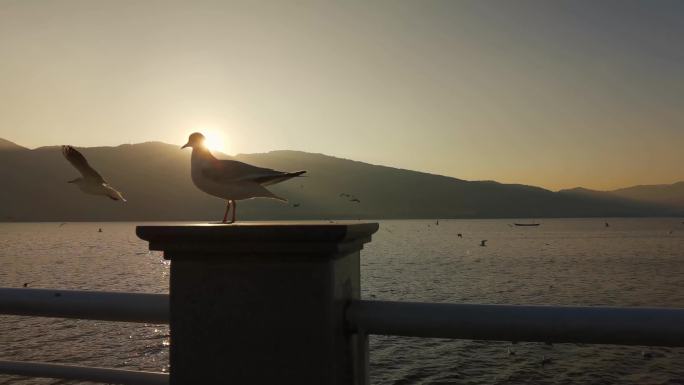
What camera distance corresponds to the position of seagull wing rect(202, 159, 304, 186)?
301 cm

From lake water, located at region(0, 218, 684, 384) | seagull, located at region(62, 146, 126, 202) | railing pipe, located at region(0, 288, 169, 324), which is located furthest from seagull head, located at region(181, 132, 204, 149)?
lake water, located at region(0, 218, 684, 384)

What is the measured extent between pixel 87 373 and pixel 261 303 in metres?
1.29

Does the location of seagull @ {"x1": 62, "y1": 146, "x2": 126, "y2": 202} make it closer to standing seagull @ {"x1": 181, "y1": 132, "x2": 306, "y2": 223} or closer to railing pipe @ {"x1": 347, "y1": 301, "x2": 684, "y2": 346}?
standing seagull @ {"x1": 181, "y1": 132, "x2": 306, "y2": 223}

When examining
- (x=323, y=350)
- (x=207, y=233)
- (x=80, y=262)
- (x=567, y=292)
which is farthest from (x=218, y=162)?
(x=80, y=262)

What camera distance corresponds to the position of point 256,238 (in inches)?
83.4

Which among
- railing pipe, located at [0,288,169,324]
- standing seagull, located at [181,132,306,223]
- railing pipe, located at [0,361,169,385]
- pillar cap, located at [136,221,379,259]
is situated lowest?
railing pipe, located at [0,361,169,385]

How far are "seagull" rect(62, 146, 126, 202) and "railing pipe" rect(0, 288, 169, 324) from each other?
0.89 m

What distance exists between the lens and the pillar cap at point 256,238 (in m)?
2.07

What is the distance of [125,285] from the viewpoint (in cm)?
5038

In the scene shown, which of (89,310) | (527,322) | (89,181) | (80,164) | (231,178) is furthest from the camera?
(80,164)

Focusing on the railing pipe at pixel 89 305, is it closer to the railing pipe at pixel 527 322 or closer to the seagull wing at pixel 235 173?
the seagull wing at pixel 235 173

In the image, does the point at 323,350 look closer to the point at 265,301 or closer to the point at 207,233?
the point at 265,301

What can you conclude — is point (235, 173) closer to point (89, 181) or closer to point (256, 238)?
point (256, 238)

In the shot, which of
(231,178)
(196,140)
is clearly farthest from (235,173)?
(196,140)
